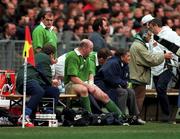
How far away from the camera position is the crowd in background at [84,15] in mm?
29737

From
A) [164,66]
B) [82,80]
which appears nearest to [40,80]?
[82,80]

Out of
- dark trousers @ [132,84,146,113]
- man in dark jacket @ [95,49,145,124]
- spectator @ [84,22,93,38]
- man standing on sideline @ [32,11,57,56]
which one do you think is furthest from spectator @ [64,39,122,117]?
spectator @ [84,22,93,38]

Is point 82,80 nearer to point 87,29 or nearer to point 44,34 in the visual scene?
point 44,34

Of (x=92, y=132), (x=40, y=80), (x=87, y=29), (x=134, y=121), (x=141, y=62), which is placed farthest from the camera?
(x=87, y=29)

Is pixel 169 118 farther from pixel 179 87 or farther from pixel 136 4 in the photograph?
pixel 136 4

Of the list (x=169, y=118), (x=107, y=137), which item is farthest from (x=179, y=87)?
(x=107, y=137)

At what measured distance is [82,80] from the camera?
22.5 m

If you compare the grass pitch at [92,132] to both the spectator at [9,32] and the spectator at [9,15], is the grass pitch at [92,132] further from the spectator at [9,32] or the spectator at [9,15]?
the spectator at [9,15]

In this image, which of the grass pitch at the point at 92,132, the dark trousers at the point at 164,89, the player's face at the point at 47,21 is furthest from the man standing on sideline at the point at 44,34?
the grass pitch at the point at 92,132

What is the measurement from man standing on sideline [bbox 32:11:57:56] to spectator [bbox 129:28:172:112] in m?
1.82

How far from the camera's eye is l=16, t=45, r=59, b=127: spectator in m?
21.2

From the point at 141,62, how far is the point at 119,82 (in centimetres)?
86

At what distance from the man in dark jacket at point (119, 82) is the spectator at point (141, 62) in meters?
0.41

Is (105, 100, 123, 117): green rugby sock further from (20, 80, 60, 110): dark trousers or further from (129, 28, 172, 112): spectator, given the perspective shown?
(20, 80, 60, 110): dark trousers
